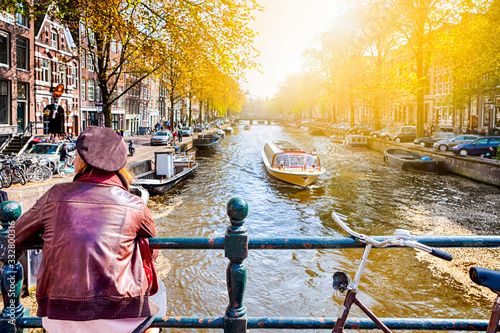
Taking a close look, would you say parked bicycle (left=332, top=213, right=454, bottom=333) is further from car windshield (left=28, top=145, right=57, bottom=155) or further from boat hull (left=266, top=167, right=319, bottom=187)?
car windshield (left=28, top=145, right=57, bottom=155)

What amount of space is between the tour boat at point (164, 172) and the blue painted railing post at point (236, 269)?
690 inches

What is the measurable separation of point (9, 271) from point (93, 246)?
82 cm

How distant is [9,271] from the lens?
255 cm

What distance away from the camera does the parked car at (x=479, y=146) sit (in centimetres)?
2941

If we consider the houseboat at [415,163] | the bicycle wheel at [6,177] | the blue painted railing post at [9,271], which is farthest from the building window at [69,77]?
the blue painted railing post at [9,271]

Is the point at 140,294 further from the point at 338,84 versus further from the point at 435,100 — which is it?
the point at 435,100

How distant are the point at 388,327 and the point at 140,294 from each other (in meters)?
1.54

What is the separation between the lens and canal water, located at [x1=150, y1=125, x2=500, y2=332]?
9.42 m

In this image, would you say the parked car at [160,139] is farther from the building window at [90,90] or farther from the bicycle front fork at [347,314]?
the bicycle front fork at [347,314]

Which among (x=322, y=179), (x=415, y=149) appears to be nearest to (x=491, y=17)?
(x=415, y=149)

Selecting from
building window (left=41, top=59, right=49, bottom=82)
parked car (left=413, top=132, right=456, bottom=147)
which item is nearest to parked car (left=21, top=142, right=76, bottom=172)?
building window (left=41, top=59, right=49, bottom=82)

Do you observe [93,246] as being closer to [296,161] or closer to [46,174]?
[46,174]

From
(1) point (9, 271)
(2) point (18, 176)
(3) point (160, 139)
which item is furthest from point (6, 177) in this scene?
(3) point (160, 139)

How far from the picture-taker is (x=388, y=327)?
2.65 m
